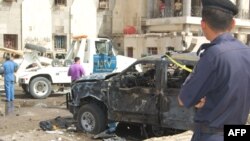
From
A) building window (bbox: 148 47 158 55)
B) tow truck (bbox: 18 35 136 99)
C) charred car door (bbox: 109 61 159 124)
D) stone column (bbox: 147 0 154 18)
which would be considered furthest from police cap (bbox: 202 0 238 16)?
stone column (bbox: 147 0 154 18)

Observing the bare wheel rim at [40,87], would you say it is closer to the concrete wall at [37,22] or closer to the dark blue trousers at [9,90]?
the dark blue trousers at [9,90]

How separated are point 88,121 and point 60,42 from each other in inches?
713

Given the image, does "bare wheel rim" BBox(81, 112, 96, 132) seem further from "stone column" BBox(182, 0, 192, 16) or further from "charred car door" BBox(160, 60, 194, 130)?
"stone column" BBox(182, 0, 192, 16)

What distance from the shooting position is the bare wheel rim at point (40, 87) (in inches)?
635

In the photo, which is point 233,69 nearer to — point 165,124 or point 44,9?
point 165,124

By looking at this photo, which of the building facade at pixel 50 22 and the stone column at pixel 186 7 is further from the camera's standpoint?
the stone column at pixel 186 7

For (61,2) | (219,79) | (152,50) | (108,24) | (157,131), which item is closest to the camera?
(219,79)

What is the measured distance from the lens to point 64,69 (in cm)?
1644

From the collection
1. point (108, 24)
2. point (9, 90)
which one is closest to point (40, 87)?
point (9, 90)

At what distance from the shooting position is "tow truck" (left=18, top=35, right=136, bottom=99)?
16156mm

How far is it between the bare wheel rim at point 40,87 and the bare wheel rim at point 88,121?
22.9 feet

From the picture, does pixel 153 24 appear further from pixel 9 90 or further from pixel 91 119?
pixel 91 119

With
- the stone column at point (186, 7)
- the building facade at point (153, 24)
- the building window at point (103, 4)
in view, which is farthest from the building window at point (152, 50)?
the building window at point (103, 4)

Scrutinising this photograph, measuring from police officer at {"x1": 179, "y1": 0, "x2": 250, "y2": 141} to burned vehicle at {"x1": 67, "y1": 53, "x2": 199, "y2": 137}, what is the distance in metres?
5.28
